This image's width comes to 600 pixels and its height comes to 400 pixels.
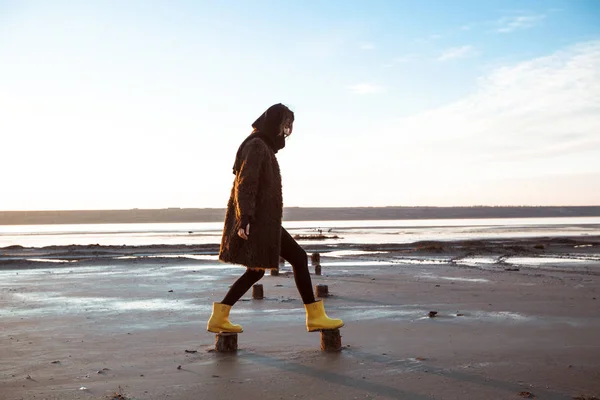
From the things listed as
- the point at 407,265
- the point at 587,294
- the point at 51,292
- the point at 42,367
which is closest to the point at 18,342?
the point at 42,367

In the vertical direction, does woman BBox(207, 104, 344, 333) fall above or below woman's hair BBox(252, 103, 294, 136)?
below

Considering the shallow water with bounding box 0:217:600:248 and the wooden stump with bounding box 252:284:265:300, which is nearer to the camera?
the wooden stump with bounding box 252:284:265:300

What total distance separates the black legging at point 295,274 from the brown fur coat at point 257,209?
0.14m

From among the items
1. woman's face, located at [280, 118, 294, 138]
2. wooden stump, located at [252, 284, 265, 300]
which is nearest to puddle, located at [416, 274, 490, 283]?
wooden stump, located at [252, 284, 265, 300]

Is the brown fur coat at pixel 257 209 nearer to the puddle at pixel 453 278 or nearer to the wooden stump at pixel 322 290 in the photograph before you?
the wooden stump at pixel 322 290

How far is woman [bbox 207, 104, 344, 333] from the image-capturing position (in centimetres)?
541

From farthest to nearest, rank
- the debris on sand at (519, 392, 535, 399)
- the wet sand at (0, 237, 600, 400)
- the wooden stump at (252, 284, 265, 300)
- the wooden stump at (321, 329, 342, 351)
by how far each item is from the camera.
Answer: the wooden stump at (252, 284, 265, 300)
the wooden stump at (321, 329, 342, 351)
the wet sand at (0, 237, 600, 400)
the debris on sand at (519, 392, 535, 399)

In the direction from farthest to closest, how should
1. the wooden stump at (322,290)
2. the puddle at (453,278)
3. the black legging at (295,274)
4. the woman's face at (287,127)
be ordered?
the puddle at (453,278), the wooden stump at (322,290), the woman's face at (287,127), the black legging at (295,274)

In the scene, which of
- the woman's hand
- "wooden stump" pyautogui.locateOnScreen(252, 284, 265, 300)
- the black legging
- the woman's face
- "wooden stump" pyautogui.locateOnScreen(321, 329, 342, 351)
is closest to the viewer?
the woman's hand

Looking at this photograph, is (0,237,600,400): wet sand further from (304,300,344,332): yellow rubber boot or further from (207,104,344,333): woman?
(207,104,344,333): woman

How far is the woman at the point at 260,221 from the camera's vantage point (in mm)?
5406

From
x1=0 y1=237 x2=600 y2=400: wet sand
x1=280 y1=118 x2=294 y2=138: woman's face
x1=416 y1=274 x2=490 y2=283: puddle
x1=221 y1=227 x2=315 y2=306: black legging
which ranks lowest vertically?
x1=416 y1=274 x2=490 y2=283: puddle

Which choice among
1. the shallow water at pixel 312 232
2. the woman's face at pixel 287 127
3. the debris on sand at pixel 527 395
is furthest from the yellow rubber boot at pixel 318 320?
the shallow water at pixel 312 232

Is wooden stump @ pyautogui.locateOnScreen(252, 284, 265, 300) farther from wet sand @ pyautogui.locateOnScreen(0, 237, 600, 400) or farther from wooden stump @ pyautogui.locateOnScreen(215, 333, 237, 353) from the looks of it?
wooden stump @ pyautogui.locateOnScreen(215, 333, 237, 353)
